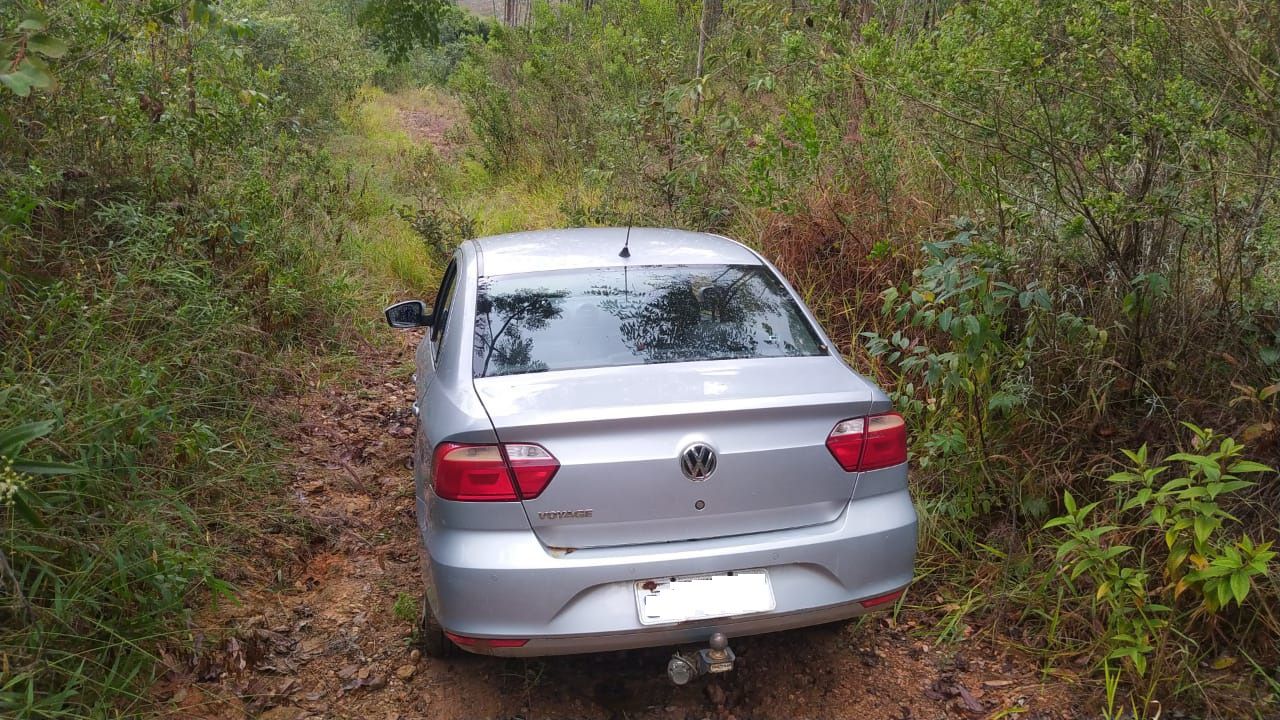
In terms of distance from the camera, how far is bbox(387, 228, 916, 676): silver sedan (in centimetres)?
262

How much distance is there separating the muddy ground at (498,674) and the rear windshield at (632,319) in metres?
1.18

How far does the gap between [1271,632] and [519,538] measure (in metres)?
2.55

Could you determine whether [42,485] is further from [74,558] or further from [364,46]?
[364,46]

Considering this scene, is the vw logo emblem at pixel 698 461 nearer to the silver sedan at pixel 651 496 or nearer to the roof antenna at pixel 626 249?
the silver sedan at pixel 651 496

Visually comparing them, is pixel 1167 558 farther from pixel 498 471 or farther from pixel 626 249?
pixel 498 471

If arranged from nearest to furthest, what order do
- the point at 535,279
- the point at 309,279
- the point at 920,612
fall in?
the point at 535,279, the point at 920,612, the point at 309,279

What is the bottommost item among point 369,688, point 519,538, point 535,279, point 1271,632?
point 369,688

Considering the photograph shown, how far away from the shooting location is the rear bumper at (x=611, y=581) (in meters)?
2.60

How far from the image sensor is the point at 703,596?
8.75 feet

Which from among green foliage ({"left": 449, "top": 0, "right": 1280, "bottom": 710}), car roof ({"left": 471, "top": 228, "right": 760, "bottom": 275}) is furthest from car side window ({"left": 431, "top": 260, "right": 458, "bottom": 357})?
green foliage ({"left": 449, "top": 0, "right": 1280, "bottom": 710})

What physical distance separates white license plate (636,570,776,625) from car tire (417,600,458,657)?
0.96 meters

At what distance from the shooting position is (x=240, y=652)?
339cm

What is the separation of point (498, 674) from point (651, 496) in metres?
1.16

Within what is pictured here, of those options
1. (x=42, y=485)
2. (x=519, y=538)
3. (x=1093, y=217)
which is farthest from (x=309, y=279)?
(x=1093, y=217)
